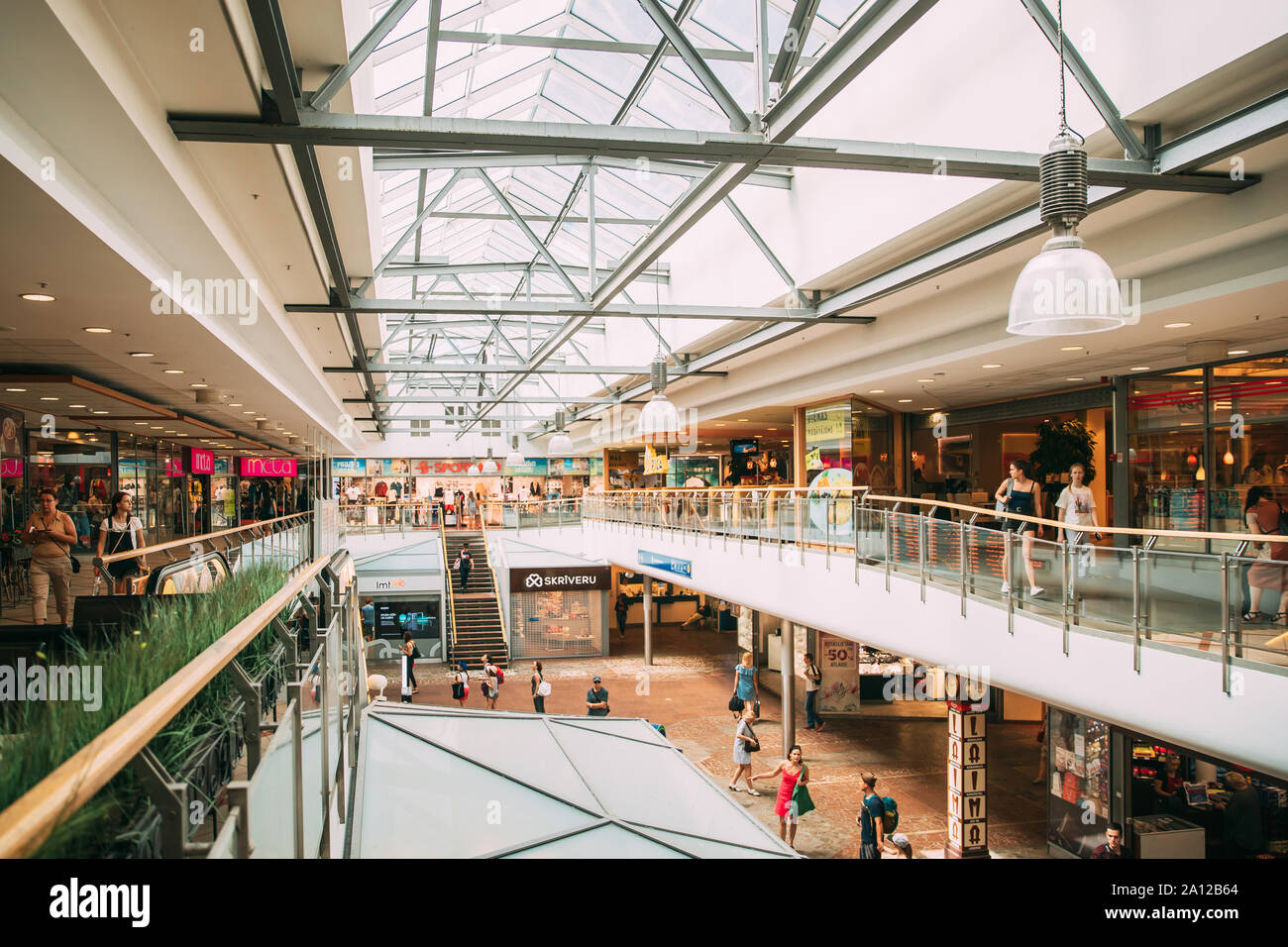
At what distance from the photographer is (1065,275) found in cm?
354

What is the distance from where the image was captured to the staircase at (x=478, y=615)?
23.5m

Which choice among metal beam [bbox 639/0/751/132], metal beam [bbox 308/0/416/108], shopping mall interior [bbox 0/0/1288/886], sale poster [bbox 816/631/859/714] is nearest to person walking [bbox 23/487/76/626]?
shopping mall interior [bbox 0/0/1288/886]

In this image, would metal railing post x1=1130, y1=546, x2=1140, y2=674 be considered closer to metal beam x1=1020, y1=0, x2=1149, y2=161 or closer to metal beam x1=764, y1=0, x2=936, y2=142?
metal beam x1=1020, y1=0, x2=1149, y2=161

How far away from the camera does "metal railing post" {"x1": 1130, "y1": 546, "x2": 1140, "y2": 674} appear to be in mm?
6375

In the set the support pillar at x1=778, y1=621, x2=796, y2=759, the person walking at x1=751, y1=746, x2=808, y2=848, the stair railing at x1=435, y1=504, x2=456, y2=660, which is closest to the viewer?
the person walking at x1=751, y1=746, x2=808, y2=848

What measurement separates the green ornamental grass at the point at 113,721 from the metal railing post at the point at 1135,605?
251 inches

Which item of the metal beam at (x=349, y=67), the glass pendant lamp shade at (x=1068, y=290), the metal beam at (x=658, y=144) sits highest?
the metal beam at (x=349, y=67)

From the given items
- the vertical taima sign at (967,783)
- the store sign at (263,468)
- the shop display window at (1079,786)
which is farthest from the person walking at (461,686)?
the store sign at (263,468)

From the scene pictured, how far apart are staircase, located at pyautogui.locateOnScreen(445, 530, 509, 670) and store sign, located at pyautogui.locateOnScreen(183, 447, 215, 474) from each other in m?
8.28

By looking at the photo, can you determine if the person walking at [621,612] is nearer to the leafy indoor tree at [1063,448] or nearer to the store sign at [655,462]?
the store sign at [655,462]

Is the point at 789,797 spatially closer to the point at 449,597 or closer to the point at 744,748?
the point at 744,748

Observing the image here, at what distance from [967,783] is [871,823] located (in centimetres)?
216

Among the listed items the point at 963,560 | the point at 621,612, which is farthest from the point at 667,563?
the point at 963,560
